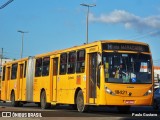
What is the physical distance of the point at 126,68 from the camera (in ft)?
61.9

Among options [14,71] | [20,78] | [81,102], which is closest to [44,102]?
[20,78]

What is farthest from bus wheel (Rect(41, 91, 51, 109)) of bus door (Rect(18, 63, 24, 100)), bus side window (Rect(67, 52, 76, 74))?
bus door (Rect(18, 63, 24, 100))

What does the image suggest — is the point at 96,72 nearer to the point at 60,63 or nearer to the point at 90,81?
the point at 90,81

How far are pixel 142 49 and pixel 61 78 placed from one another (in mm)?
5198

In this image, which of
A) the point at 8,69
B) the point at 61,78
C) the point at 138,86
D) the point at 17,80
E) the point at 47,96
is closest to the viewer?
the point at 138,86

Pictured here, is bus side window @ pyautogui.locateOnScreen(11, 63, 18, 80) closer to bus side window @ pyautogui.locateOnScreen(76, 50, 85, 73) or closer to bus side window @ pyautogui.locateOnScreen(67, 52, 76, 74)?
bus side window @ pyautogui.locateOnScreen(67, 52, 76, 74)

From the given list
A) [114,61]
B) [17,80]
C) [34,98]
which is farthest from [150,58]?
[17,80]

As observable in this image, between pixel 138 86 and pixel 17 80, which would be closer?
pixel 138 86

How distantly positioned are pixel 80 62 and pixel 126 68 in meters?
2.71

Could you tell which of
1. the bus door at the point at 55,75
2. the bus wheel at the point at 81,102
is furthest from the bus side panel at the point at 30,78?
the bus wheel at the point at 81,102

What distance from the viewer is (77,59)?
21.1 metres

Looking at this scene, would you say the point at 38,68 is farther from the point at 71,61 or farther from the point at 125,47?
the point at 125,47

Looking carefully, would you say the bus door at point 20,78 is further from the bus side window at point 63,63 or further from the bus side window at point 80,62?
the bus side window at point 80,62

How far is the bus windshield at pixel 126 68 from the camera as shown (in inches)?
736
